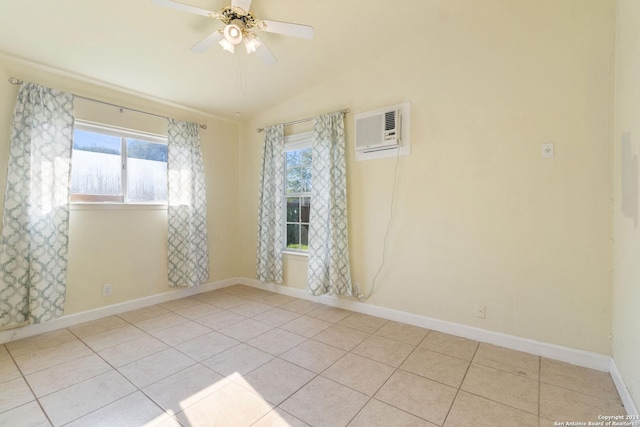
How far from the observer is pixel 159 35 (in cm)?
243

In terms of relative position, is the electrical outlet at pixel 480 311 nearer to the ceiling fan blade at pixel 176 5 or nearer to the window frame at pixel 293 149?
the window frame at pixel 293 149

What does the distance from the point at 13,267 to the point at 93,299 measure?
0.77 metres

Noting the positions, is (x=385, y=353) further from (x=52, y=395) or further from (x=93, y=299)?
(x=93, y=299)

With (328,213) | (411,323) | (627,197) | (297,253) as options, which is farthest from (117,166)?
(627,197)

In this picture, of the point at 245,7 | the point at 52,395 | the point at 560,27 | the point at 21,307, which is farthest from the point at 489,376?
the point at 21,307

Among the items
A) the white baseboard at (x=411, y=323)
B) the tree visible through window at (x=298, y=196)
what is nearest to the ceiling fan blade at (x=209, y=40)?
the tree visible through window at (x=298, y=196)

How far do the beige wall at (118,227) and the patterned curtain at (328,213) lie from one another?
167 centimetres

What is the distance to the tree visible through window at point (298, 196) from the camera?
3.84 meters

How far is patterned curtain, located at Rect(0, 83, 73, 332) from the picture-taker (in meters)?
2.49

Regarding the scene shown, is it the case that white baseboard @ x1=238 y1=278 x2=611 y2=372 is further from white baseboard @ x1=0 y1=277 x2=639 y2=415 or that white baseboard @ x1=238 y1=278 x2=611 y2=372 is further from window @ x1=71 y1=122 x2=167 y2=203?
window @ x1=71 y1=122 x2=167 y2=203

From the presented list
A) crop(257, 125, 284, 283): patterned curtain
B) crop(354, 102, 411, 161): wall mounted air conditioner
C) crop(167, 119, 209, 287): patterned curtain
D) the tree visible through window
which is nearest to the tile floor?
crop(167, 119, 209, 287): patterned curtain

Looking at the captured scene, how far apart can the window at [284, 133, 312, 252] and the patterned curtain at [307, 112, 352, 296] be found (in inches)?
12.7

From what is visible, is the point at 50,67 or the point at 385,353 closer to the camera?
the point at 385,353

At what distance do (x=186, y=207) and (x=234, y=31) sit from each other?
238 cm
